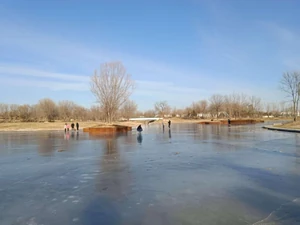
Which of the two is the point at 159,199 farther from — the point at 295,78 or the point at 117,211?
the point at 295,78

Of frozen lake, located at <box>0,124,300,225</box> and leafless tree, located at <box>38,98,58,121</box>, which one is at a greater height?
leafless tree, located at <box>38,98,58,121</box>

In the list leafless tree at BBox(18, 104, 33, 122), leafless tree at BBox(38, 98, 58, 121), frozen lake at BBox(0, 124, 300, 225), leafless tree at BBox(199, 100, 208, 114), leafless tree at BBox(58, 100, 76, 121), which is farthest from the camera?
leafless tree at BBox(199, 100, 208, 114)

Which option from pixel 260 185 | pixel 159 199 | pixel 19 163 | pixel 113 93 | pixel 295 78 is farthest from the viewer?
pixel 295 78

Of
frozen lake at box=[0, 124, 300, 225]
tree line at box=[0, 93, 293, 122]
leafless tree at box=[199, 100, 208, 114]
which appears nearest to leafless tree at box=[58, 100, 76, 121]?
tree line at box=[0, 93, 293, 122]

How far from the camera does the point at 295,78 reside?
50.1m

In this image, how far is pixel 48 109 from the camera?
3541 inches

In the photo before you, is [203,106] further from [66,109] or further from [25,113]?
[25,113]

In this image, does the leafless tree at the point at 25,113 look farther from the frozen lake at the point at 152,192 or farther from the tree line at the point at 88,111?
the frozen lake at the point at 152,192

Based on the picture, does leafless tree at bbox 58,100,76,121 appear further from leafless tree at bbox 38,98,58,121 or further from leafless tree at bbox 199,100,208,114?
leafless tree at bbox 199,100,208,114

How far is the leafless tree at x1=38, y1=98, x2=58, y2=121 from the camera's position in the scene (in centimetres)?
8938

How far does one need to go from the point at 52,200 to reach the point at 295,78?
178ft

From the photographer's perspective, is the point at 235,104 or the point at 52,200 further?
the point at 235,104

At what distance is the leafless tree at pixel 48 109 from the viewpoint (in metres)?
89.4

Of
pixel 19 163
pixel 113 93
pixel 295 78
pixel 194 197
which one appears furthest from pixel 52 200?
pixel 295 78
